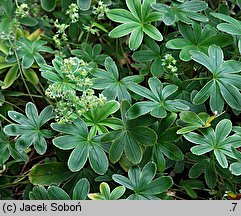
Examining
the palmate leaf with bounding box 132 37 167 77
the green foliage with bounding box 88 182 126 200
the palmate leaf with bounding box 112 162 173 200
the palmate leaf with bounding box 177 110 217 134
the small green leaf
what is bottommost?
the green foliage with bounding box 88 182 126 200

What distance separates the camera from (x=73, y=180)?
159cm

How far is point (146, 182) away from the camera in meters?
1.48

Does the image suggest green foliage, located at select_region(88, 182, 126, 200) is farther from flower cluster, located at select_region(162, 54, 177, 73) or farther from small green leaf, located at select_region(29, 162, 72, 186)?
flower cluster, located at select_region(162, 54, 177, 73)

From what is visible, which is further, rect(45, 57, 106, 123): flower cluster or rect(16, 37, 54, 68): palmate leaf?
rect(16, 37, 54, 68): palmate leaf

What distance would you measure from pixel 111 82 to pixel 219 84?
1.28 feet

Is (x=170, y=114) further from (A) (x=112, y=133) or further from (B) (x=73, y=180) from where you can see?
(B) (x=73, y=180)

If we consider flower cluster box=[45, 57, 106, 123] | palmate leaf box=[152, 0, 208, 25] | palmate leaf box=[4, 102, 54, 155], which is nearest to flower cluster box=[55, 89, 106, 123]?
flower cluster box=[45, 57, 106, 123]

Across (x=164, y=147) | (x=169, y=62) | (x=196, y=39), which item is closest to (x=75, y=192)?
(x=164, y=147)

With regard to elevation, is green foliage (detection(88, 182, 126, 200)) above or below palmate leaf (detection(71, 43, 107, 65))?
below

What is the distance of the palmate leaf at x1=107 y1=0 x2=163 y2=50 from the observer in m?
1.67

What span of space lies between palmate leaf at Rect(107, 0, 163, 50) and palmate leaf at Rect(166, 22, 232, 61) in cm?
8

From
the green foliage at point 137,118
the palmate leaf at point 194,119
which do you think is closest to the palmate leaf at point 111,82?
the green foliage at point 137,118

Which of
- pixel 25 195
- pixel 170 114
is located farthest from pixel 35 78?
pixel 170 114

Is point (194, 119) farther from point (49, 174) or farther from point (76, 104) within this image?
point (49, 174)
